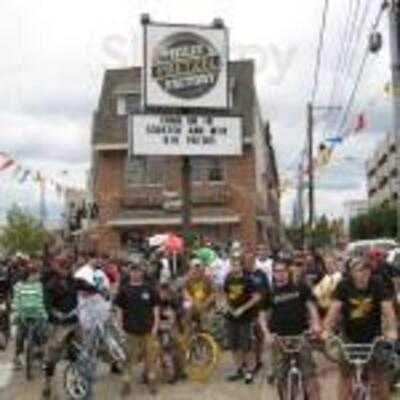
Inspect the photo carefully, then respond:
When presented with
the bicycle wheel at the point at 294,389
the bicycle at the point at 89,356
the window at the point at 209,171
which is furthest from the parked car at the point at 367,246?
the window at the point at 209,171

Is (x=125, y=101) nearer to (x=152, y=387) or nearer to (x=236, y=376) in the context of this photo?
(x=236, y=376)

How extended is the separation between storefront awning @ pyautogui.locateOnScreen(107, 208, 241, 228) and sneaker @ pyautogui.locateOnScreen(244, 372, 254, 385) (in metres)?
33.9

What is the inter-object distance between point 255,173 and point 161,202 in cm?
425

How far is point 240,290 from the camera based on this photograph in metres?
18.3

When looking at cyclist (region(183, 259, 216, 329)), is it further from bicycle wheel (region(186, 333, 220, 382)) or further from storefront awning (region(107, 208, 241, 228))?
storefront awning (region(107, 208, 241, 228))

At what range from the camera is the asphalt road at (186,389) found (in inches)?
665

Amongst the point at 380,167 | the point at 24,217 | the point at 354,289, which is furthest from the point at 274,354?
the point at 380,167

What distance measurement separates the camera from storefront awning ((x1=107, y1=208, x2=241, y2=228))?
52.3 meters

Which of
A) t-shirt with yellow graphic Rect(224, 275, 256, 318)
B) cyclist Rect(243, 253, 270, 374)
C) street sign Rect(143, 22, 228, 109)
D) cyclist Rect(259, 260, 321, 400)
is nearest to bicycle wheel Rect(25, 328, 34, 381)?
t-shirt with yellow graphic Rect(224, 275, 256, 318)

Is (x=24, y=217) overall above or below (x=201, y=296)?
above

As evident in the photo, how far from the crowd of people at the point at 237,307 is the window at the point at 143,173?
1192 inches

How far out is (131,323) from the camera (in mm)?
17281

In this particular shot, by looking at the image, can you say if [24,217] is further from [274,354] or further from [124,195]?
[274,354]

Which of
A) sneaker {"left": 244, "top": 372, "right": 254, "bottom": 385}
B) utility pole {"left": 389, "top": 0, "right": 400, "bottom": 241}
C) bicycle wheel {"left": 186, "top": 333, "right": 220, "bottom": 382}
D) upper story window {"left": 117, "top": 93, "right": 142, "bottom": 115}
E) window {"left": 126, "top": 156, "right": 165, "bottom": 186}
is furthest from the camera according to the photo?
window {"left": 126, "top": 156, "right": 165, "bottom": 186}
